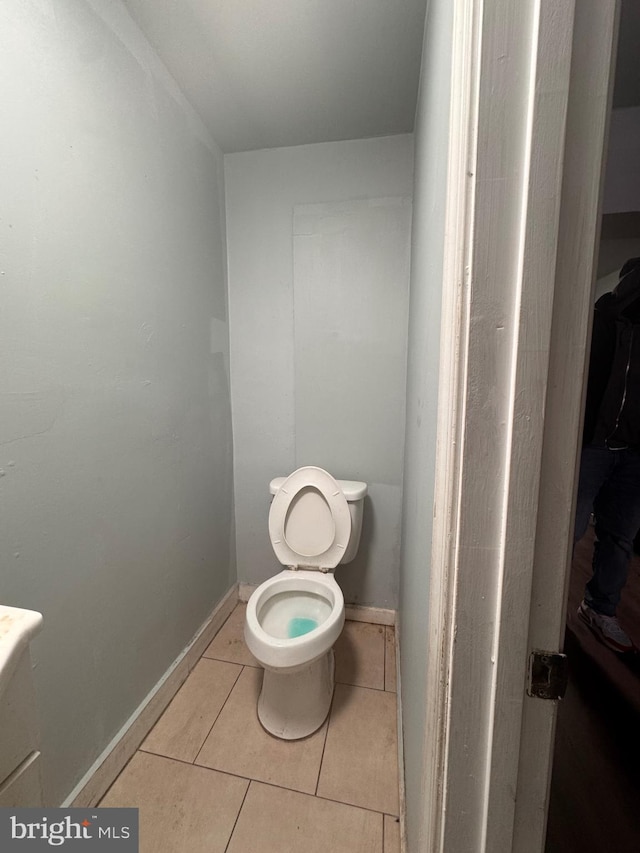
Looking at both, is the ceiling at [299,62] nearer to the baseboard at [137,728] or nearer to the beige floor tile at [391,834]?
the baseboard at [137,728]

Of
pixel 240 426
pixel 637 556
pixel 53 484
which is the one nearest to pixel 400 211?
pixel 240 426

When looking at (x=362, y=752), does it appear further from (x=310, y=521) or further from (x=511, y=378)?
(x=511, y=378)

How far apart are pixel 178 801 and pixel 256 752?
9.4 inches

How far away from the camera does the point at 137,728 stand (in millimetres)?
1150

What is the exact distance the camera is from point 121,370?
3.50 feet

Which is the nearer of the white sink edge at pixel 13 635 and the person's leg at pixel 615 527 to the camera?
the white sink edge at pixel 13 635

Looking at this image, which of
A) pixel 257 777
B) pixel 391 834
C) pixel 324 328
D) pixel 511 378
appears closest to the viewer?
pixel 511 378

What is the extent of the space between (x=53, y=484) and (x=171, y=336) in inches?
24.8

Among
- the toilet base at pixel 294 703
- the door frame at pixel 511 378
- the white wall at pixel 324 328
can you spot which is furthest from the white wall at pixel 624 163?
the toilet base at pixel 294 703

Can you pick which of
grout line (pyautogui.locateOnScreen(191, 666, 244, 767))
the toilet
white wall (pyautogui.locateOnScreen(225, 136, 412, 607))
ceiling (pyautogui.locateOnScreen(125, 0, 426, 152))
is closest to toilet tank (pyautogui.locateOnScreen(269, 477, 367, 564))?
the toilet

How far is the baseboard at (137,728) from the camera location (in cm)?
98

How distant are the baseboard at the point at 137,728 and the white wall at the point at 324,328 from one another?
0.53 meters

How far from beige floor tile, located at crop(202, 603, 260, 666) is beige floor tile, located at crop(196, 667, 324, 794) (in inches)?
8.4

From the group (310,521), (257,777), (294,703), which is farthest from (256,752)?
(310,521)
